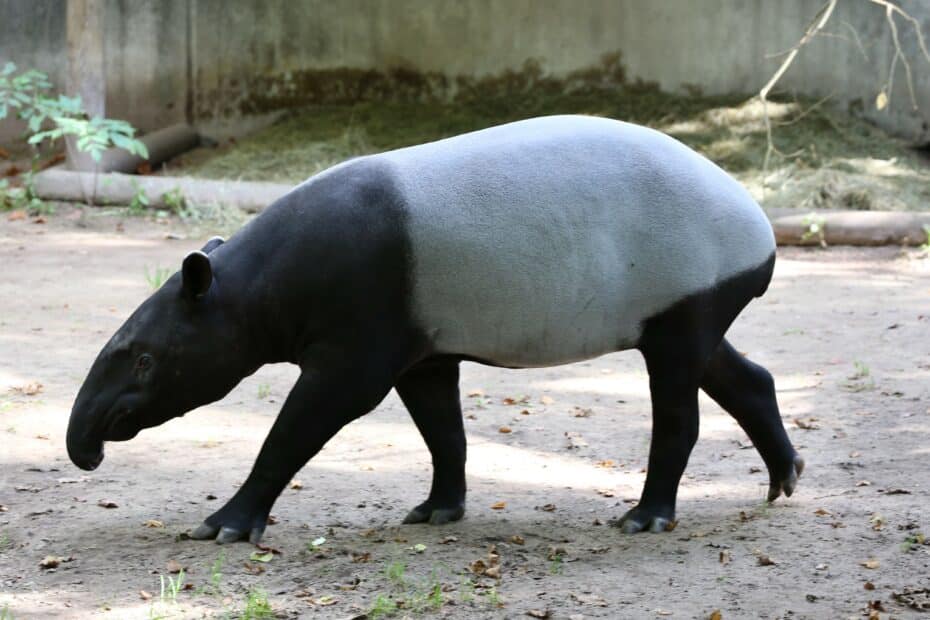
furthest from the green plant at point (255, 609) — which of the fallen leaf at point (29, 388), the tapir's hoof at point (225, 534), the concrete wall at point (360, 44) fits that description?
the concrete wall at point (360, 44)

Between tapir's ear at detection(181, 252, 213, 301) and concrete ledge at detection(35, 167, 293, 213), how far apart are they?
7.10m

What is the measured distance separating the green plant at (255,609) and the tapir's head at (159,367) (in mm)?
808

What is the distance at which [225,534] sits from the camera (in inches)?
173

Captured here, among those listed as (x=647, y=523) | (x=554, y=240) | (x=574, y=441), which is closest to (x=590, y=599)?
(x=647, y=523)

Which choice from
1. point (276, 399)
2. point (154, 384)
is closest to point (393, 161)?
point (154, 384)

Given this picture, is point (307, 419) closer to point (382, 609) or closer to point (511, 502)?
point (382, 609)

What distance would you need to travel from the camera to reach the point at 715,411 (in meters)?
6.49

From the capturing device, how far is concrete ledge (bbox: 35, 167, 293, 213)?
450 inches

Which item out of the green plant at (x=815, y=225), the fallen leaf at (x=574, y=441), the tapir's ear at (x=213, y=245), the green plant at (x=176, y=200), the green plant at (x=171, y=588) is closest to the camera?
the green plant at (x=171, y=588)

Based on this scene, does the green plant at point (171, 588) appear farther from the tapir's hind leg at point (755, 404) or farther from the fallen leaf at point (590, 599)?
the tapir's hind leg at point (755, 404)

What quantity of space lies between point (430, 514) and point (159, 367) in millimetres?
1121

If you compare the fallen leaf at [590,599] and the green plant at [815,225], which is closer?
the fallen leaf at [590,599]

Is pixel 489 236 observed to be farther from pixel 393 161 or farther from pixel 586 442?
pixel 586 442

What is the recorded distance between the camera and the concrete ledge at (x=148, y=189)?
37.5 feet
